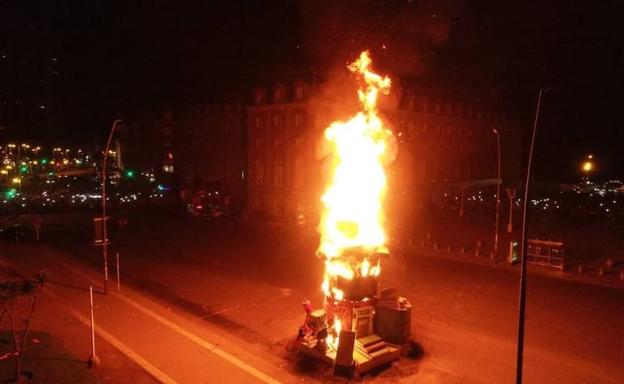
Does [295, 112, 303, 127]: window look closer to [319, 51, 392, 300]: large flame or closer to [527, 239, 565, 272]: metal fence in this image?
[527, 239, 565, 272]: metal fence

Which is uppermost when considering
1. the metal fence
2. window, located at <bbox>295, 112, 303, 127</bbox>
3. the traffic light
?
window, located at <bbox>295, 112, 303, 127</bbox>

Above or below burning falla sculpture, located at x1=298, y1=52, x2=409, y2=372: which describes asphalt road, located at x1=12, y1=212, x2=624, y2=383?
below

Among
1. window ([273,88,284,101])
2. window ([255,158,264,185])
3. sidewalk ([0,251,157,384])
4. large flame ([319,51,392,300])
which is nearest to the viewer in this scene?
sidewalk ([0,251,157,384])

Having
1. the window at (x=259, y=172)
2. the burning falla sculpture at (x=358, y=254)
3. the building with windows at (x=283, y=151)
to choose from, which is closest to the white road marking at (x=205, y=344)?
the burning falla sculpture at (x=358, y=254)

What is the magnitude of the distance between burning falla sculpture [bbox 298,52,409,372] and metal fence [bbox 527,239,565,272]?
12.7 m

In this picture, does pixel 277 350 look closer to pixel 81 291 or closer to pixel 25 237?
pixel 81 291

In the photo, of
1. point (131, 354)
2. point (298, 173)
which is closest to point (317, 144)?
point (298, 173)

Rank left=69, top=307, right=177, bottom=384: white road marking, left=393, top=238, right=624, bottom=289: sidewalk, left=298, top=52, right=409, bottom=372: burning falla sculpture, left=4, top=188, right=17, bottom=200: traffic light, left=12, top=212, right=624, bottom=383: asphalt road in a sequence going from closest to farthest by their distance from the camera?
left=69, top=307, right=177, bottom=384: white road marking
left=12, top=212, right=624, bottom=383: asphalt road
left=298, top=52, right=409, bottom=372: burning falla sculpture
left=393, top=238, right=624, bottom=289: sidewalk
left=4, top=188, right=17, bottom=200: traffic light

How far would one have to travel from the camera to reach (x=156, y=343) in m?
13.8

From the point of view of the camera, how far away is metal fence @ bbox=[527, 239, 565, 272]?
2336 cm

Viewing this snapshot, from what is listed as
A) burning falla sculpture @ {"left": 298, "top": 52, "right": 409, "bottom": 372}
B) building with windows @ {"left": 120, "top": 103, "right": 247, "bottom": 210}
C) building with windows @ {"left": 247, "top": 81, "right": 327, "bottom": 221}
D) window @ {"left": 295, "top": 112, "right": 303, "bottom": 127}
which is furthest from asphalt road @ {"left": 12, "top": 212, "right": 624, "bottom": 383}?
building with windows @ {"left": 120, "top": 103, "right": 247, "bottom": 210}

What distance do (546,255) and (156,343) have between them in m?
20.4

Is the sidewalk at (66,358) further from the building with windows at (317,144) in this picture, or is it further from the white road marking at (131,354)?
the building with windows at (317,144)

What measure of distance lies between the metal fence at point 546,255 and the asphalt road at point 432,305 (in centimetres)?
195
